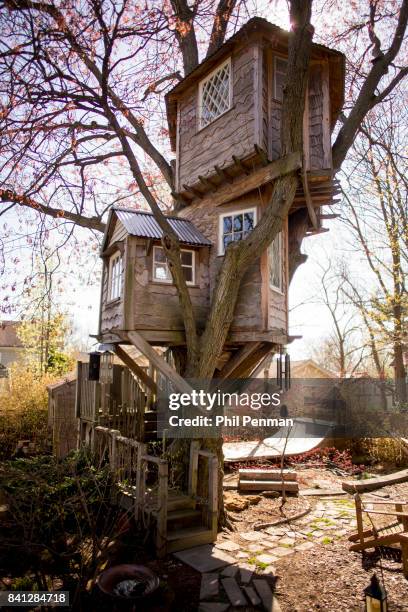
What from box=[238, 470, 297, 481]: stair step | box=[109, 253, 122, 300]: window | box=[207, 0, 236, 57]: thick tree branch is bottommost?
box=[238, 470, 297, 481]: stair step

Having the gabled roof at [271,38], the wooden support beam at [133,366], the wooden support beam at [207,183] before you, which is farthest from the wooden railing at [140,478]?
the gabled roof at [271,38]

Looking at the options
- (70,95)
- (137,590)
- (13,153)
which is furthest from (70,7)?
(137,590)

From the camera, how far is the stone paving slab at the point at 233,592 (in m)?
4.24

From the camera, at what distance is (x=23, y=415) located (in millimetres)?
12703

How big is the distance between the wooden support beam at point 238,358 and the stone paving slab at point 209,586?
3293 millimetres

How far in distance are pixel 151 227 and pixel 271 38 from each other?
3791mm

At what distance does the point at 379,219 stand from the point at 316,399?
7.76 meters

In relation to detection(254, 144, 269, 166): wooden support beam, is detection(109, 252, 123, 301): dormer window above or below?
below

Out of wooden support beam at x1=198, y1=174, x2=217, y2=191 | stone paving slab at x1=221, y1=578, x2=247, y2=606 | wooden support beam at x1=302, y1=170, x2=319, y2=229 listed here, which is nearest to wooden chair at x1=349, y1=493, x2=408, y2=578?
stone paving slab at x1=221, y1=578, x2=247, y2=606

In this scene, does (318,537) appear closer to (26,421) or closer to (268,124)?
(268,124)

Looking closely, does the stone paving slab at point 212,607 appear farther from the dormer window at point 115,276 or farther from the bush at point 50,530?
the dormer window at point 115,276

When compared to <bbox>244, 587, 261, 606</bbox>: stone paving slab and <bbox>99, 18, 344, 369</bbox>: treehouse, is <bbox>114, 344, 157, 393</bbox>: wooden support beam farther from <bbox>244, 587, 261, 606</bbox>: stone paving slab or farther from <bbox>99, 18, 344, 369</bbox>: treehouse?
<bbox>244, 587, 261, 606</bbox>: stone paving slab

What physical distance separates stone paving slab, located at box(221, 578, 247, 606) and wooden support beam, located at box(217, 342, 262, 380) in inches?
133

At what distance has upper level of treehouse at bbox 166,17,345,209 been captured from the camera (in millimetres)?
6863
